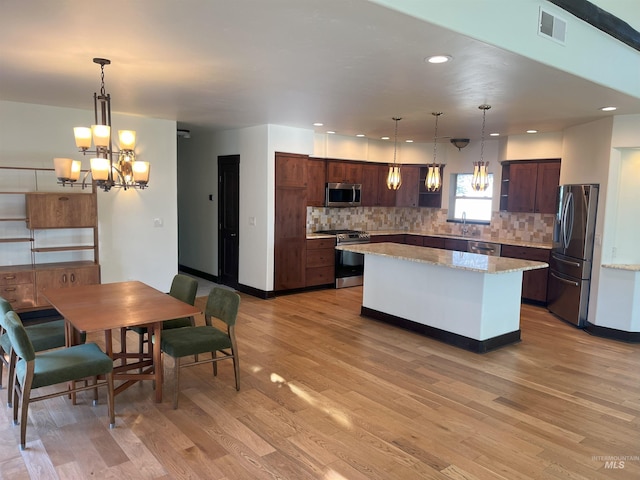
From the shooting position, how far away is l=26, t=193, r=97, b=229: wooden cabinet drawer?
4980 mm

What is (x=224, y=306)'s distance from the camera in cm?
371

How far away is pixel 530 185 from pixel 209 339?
221 inches

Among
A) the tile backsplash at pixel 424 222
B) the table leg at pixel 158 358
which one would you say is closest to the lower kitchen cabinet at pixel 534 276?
the tile backsplash at pixel 424 222

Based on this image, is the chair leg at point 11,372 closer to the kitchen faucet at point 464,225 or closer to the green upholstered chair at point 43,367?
the green upholstered chair at point 43,367

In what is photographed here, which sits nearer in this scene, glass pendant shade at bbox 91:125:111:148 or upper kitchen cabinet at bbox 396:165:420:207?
glass pendant shade at bbox 91:125:111:148

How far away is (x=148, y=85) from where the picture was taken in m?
4.14

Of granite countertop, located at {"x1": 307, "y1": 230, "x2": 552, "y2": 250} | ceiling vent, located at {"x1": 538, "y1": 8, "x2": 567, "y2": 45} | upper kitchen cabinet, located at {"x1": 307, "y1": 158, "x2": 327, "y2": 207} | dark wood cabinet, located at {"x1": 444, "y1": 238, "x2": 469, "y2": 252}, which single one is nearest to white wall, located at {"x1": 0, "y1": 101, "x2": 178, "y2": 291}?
upper kitchen cabinet, located at {"x1": 307, "y1": 158, "x2": 327, "y2": 207}

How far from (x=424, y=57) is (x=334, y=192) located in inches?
182

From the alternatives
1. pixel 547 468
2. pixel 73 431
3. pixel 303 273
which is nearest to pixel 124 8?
pixel 73 431

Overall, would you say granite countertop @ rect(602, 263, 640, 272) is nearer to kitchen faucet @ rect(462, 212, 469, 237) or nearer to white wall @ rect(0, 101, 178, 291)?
kitchen faucet @ rect(462, 212, 469, 237)

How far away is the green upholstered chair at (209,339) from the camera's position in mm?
3354

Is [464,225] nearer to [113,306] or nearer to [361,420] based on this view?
[361,420]

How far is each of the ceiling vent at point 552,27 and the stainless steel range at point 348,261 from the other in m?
4.68

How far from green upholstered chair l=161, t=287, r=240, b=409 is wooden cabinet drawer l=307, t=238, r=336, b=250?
3418mm
